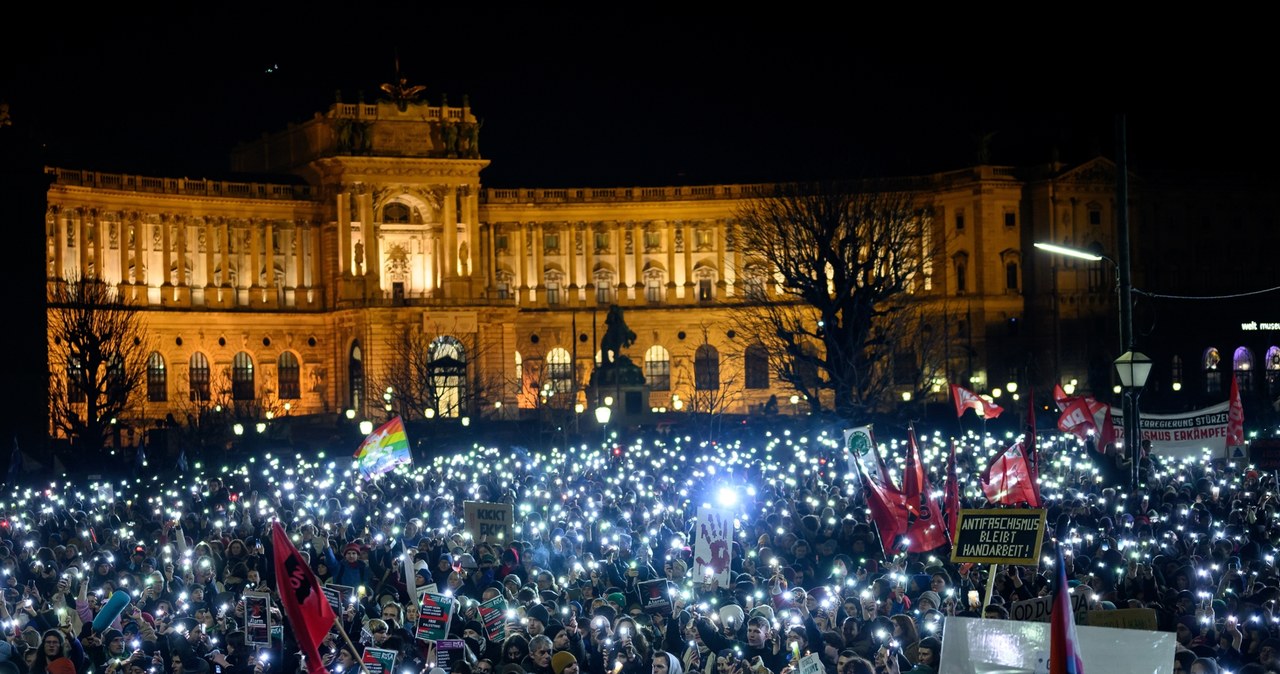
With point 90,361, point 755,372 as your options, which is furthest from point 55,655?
point 755,372

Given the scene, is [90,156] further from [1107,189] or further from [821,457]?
[821,457]

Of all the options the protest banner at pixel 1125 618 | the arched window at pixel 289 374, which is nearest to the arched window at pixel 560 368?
the arched window at pixel 289 374

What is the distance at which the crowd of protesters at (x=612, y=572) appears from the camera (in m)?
18.1

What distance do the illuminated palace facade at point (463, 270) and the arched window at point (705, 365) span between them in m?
0.14

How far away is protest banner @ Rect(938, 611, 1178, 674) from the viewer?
511 inches

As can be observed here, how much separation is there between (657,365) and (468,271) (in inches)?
536

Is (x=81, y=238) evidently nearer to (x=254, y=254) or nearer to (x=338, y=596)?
(x=254, y=254)

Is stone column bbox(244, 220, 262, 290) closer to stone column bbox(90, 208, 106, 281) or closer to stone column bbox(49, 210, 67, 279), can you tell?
stone column bbox(90, 208, 106, 281)

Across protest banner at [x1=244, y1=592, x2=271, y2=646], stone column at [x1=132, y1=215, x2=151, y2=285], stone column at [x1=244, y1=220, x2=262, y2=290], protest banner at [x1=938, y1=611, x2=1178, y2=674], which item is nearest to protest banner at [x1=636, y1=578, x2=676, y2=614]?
protest banner at [x1=244, y1=592, x2=271, y2=646]

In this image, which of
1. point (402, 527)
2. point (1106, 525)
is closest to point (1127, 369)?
point (1106, 525)

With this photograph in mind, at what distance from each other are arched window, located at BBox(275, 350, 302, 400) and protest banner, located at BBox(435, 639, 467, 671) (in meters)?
88.0

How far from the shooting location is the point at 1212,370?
365ft

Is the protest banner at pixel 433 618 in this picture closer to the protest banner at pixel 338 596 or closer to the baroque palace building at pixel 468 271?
the protest banner at pixel 338 596

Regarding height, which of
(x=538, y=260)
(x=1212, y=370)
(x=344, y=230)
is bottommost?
(x=1212, y=370)
